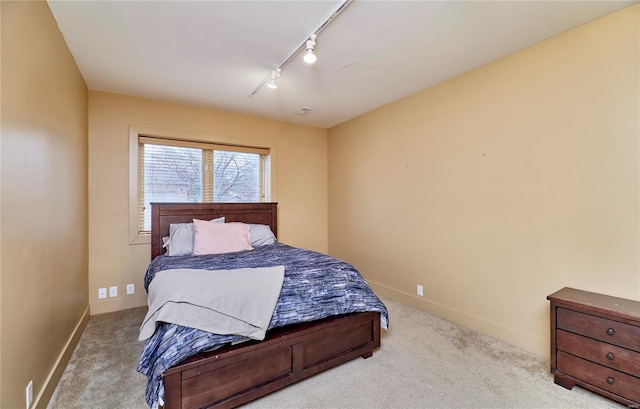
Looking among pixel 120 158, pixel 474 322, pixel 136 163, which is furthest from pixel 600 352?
pixel 120 158

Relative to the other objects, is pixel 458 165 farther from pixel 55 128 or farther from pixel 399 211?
pixel 55 128

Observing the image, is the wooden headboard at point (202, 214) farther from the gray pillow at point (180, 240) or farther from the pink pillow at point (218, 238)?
the pink pillow at point (218, 238)

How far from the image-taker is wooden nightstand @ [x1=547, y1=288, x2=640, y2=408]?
1663 mm

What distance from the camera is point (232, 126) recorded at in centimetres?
404

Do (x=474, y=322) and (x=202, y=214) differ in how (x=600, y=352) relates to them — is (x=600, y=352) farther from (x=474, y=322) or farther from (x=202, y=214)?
(x=202, y=214)

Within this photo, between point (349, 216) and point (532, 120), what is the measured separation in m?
2.61

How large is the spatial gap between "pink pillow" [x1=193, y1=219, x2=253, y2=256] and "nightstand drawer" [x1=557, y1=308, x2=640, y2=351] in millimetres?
2854

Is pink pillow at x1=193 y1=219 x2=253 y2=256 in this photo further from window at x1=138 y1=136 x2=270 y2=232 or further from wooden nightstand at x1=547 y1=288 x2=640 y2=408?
wooden nightstand at x1=547 y1=288 x2=640 y2=408

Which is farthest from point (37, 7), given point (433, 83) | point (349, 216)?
point (349, 216)

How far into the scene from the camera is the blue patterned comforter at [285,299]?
1.56 m

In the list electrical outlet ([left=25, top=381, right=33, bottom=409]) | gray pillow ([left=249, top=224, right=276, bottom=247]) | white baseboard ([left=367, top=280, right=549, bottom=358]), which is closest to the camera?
electrical outlet ([left=25, top=381, right=33, bottom=409])

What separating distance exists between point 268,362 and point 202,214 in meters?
2.33

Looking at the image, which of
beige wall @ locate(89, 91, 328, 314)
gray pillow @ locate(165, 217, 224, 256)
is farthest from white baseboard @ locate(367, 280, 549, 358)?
beige wall @ locate(89, 91, 328, 314)

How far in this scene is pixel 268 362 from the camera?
6.02 ft
